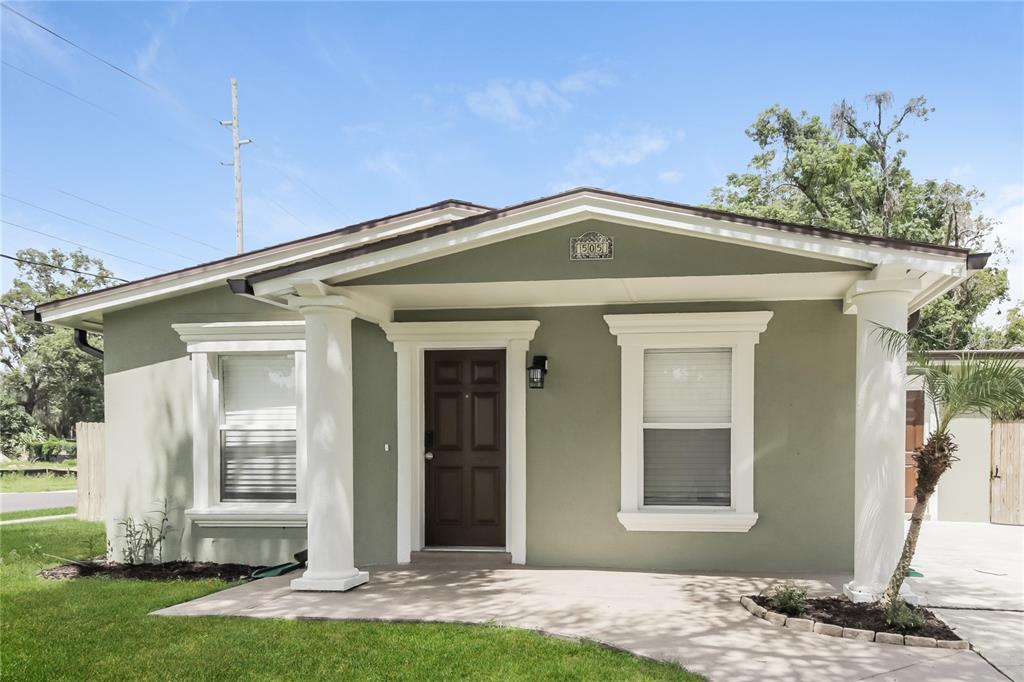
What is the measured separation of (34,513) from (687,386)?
542 inches

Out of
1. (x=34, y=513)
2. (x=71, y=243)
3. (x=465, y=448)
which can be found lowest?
(x=34, y=513)

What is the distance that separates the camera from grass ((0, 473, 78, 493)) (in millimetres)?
19609

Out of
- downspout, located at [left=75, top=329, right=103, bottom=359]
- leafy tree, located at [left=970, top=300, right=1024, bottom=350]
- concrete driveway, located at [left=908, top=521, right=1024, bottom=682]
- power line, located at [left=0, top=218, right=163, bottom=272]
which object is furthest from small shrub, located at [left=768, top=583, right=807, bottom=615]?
power line, located at [left=0, top=218, right=163, bottom=272]

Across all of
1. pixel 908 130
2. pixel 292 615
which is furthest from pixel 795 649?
pixel 908 130

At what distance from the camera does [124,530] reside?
7336 mm

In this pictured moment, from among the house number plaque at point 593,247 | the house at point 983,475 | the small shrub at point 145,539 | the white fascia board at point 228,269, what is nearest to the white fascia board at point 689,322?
the house number plaque at point 593,247

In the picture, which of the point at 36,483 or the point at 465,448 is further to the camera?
the point at 36,483

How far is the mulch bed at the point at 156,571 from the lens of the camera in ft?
22.0

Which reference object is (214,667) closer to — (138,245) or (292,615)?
(292,615)

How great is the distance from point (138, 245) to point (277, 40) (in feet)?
65.0

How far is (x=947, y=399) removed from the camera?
473cm

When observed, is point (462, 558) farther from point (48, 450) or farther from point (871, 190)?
point (48, 450)

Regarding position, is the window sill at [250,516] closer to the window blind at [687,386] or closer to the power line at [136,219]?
the window blind at [687,386]

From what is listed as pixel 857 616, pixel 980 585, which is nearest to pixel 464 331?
pixel 857 616
